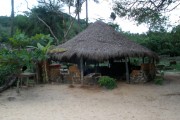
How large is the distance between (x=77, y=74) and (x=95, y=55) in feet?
4.44

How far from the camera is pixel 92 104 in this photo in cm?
999

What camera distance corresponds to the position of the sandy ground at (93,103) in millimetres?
8062

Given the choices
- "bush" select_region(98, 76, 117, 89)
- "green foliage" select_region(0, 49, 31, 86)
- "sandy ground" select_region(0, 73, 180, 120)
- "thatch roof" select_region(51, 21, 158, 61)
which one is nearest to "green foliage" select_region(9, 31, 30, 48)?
"green foliage" select_region(0, 49, 31, 86)

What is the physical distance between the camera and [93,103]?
400 inches

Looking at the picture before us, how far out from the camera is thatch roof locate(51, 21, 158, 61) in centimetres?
1399

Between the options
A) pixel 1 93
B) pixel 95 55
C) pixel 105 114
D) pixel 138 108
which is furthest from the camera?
pixel 95 55

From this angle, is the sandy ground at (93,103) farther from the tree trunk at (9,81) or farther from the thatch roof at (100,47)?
the thatch roof at (100,47)

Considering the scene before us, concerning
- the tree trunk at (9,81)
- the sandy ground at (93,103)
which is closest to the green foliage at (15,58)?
the sandy ground at (93,103)

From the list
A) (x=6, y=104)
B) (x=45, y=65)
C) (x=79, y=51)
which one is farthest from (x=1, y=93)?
(x=79, y=51)

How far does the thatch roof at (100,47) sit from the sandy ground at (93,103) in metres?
1.72

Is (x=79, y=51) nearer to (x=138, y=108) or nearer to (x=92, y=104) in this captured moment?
(x=92, y=104)

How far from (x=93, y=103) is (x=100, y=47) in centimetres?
485

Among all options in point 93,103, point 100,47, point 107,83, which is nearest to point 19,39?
point 93,103

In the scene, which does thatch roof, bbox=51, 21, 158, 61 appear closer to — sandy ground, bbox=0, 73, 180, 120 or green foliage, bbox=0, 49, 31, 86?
sandy ground, bbox=0, 73, 180, 120
